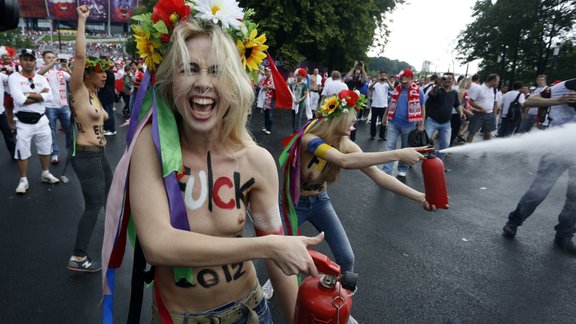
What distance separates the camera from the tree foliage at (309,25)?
22172 mm

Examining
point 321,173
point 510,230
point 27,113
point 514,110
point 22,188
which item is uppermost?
point 514,110

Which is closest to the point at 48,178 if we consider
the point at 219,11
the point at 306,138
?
the point at 306,138

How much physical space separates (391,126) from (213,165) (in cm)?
661

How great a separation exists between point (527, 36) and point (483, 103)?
33490mm

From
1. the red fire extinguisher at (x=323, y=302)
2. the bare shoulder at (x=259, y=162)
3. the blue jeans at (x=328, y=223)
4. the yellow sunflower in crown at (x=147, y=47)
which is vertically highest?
the yellow sunflower in crown at (x=147, y=47)

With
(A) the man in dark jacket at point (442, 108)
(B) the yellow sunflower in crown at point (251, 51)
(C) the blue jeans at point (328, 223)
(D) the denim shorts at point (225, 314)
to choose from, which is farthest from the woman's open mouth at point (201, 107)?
(A) the man in dark jacket at point (442, 108)

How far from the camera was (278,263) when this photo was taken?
3.48ft

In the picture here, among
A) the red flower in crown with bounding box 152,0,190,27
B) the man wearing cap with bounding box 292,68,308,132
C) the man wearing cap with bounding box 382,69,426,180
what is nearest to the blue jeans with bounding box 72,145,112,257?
the red flower in crown with bounding box 152,0,190,27

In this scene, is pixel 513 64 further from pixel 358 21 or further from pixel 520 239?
pixel 520 239

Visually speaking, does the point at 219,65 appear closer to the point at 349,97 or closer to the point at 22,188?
the point at 349,97

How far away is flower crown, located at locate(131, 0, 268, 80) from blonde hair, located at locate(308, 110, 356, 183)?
1.63 metres

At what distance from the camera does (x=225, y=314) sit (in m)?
1.45

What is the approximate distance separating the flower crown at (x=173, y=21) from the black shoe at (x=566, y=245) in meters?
4.99

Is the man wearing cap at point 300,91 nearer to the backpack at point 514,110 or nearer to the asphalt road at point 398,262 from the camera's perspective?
the asphalt road at point 398,262
